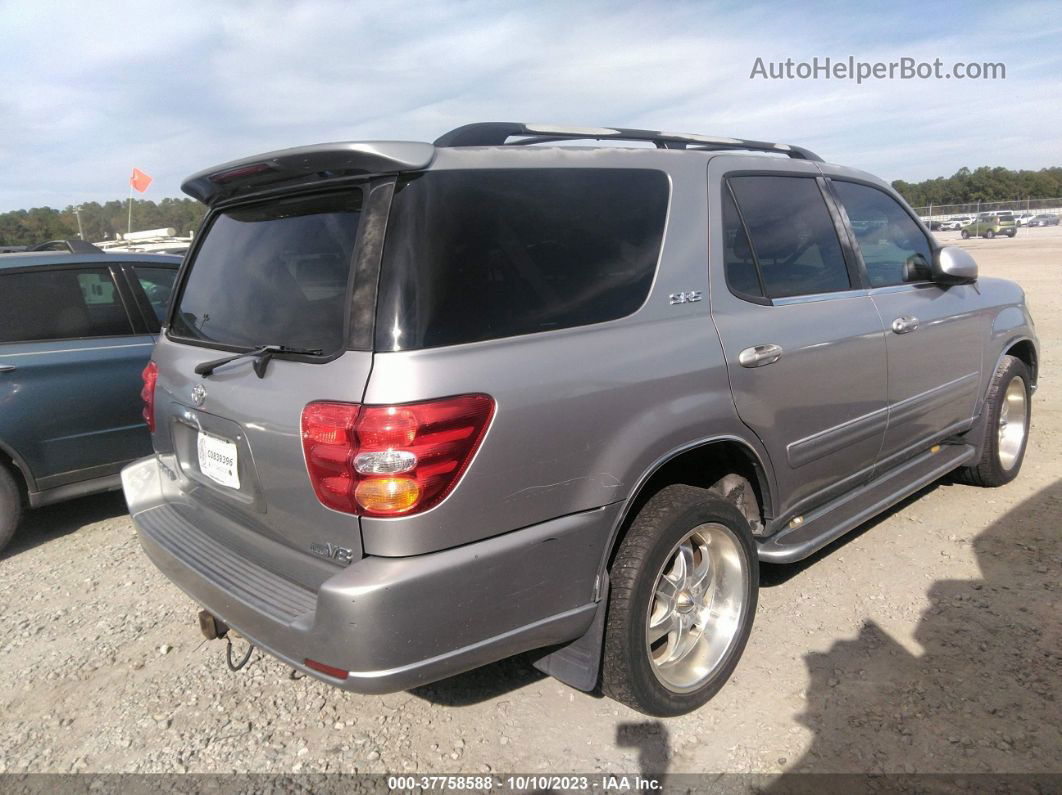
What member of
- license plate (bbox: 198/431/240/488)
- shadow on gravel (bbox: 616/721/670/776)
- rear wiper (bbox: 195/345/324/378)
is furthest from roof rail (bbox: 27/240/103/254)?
shadow on gravel (bbox: 616/721/670/776)

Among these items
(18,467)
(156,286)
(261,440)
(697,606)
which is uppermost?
(156,286)

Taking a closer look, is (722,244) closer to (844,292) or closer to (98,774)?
(844,292)

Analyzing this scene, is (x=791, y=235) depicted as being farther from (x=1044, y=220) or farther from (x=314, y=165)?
(x=1044, y=220)

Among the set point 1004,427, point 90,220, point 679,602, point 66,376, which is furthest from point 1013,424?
point 90,220

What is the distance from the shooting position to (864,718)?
258 cm

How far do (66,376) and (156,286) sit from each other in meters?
0.91

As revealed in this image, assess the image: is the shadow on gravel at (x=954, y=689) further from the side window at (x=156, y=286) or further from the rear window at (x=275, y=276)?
the side window at (x=156, y=286)

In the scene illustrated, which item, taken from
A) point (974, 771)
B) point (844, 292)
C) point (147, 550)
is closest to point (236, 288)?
point (147, 550)

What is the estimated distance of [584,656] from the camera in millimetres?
→ 2355

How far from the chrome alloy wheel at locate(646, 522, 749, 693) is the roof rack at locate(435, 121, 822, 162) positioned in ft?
4.69

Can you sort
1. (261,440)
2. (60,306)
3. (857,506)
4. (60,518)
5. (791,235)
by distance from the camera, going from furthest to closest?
(60,518), (60,306), (857,506), (791,235), (261,440)

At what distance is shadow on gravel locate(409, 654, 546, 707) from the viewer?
9.30ft

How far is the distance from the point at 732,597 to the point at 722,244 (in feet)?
4.29

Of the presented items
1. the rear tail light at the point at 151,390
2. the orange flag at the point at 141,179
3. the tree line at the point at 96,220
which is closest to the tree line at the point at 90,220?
the tree line at the point at 96,220
